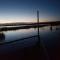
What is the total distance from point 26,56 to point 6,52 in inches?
40.4

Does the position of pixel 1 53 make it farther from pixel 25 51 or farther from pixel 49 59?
pixel 49 59

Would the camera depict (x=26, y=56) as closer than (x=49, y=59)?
No

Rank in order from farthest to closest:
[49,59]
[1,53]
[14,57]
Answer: [1,53]
[14,57]
[49,59]

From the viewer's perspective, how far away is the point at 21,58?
6.90 m

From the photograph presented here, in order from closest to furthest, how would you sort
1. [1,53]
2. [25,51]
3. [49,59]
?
1. [49,59]
2. [1,53]
3. [25,51]

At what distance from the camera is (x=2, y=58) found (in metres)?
6.80

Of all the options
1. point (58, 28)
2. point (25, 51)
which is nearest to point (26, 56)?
point (25, 51)

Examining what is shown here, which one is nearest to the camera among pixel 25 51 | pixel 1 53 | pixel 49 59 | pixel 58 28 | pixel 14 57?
pixel 49 59

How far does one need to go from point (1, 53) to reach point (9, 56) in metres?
0.52

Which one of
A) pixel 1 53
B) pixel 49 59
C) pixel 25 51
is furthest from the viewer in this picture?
pixel 25 51

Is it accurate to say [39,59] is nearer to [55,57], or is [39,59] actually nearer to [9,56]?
[55,57]

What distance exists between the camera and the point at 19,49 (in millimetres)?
8477

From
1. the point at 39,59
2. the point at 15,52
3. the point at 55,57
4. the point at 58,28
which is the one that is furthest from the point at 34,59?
the point at 58,28

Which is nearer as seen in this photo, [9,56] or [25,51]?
[9,56]
